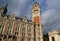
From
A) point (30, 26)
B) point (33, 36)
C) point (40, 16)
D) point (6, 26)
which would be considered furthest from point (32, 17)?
point (6, 26)

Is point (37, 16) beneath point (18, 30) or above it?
above

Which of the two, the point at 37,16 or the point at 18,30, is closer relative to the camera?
the point at 18,30

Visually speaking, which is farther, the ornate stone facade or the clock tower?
the clock tower

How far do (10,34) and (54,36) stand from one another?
63.5 ft

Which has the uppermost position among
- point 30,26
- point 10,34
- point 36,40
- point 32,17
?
point 32,17

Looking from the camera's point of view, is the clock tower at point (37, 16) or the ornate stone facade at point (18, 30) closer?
the ornate stone facade at point (18, 30)

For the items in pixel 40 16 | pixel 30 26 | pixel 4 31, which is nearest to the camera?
pixel 4 31

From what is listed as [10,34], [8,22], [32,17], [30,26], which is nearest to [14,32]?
[10,34]

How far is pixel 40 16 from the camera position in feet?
171

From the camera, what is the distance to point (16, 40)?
40.8m

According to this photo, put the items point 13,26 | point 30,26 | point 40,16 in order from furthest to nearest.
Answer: point 40,16 → point 30,26 → point 13,26

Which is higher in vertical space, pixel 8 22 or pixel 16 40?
pixel 8 22

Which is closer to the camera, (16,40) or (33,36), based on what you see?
(16,40)

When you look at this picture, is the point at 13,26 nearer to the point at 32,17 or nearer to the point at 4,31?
the point at 4,31
